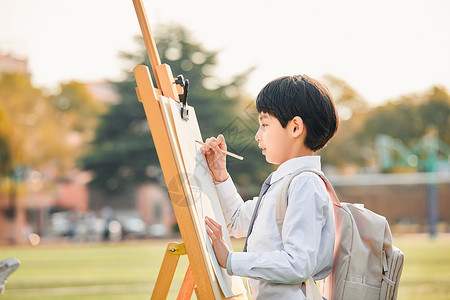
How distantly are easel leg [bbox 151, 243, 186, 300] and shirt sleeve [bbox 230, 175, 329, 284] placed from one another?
0.66 feet

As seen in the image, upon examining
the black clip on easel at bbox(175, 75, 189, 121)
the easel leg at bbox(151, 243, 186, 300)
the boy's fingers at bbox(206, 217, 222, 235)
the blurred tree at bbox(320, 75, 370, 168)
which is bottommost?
the blurred tree at bbox(320, 75, 370, 168)

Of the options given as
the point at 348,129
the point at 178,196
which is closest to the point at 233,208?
the point at 178,196

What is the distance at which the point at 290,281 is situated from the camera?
5.12 ft

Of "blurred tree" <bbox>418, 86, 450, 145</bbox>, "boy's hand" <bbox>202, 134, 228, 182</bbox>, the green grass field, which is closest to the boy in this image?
"boy's hand" <bbox>202, 134, 228, 182</bbox>

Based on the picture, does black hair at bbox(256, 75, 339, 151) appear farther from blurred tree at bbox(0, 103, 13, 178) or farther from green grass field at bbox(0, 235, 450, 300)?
blurred tree at bbox(0, 103, 13, 178)

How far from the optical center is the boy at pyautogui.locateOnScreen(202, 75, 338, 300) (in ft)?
5.09

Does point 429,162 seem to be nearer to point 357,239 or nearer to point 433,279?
point 433,279

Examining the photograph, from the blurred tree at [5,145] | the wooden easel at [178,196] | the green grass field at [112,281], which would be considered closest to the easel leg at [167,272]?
the wooden easel at [178,196]

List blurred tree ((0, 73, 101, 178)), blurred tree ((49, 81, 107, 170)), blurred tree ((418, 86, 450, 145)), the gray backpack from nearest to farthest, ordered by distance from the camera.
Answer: the gray backpack < blurred tree ((418, 86, 450, 145)) < blurred tree ((0, 73, 101, 178)) < blurred tree ((49, 81, 107, 170))

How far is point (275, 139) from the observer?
173cm

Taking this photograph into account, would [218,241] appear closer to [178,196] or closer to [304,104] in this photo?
[178,196]

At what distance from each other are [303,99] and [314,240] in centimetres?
38

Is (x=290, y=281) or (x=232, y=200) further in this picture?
(x=232, y=200)

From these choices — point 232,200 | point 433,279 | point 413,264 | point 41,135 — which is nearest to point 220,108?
point 41,135
